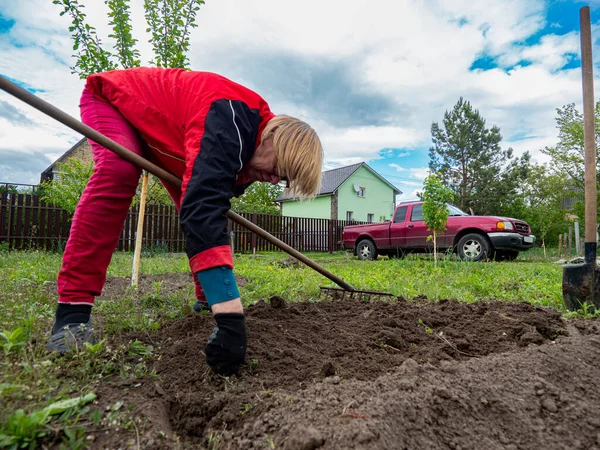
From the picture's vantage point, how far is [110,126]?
1.96 m

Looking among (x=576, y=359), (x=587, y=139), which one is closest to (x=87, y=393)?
(x=576, y=359)

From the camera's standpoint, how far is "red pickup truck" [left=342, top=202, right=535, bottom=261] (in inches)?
334

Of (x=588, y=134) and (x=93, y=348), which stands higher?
(x=588, y=134)

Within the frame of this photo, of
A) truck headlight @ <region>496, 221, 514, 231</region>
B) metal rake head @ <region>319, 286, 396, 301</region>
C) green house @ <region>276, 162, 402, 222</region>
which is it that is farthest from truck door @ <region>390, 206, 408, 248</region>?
green house @ <region>276, 162, 402, 222</region>

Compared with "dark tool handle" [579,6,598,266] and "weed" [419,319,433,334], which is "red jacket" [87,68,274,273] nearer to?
"weed" [419,319,433,334]

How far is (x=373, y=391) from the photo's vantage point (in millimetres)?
1344

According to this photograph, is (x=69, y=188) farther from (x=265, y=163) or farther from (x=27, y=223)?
(x=265, y=163)

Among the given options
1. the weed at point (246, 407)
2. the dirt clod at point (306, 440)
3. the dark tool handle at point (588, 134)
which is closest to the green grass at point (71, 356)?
the weed at point (246, 407)

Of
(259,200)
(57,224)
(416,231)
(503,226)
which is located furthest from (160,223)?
(259,200)

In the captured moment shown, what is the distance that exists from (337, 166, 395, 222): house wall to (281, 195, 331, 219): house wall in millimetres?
985

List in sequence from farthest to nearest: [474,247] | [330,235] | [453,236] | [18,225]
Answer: [330,235] < [18,225] < [453,236] < [474,247]

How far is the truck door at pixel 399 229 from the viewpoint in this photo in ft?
33.4

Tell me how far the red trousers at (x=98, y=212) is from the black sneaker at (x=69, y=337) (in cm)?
12

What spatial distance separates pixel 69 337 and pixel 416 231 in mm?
9207
